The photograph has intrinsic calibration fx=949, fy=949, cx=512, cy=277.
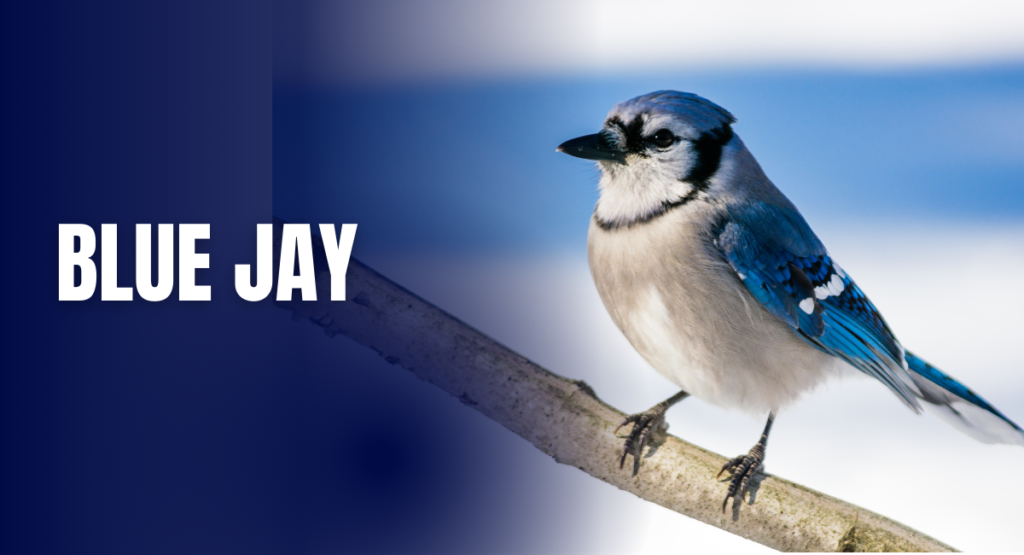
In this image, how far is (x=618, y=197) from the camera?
199 centimetres

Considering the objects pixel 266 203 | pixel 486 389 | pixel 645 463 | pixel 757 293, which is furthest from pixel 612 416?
pixel 266 203

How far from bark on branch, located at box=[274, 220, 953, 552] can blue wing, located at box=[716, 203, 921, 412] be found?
0.31 m

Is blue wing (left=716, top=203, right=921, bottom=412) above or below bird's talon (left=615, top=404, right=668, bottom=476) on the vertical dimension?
above

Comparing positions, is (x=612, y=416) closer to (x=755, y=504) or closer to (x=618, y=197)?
(x=755, y=504)

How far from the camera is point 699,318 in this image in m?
1.92

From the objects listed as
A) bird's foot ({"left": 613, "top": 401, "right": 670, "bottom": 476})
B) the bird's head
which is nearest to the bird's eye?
the bird's head

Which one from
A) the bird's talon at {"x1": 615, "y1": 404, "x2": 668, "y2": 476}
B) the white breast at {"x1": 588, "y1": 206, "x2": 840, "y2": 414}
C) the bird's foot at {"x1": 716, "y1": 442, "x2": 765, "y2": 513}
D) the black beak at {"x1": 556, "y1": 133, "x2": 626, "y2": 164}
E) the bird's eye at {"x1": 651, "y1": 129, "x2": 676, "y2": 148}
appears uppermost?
the bird's eye at {"x1": 651, "y1": 129, "x2": 676, "y2": 148}

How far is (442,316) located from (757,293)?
645 mm

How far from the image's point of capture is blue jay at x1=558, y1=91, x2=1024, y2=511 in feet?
6.32

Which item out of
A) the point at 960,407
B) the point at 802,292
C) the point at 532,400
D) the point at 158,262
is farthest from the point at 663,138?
the point at 158,262

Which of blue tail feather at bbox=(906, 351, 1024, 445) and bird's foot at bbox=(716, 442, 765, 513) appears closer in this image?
bird's foot at bbox=(716, 442, 765, 513)

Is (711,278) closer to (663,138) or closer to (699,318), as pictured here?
(699,318)

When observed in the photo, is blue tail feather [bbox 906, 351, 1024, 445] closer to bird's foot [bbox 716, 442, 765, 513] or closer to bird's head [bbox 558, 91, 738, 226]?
bird's foot [bbox 716, 442, 765, 513]

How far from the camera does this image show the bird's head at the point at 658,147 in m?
1.92
